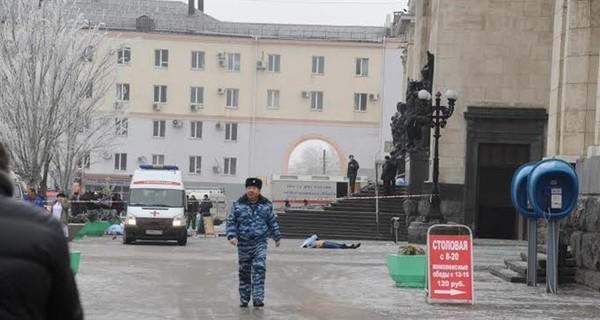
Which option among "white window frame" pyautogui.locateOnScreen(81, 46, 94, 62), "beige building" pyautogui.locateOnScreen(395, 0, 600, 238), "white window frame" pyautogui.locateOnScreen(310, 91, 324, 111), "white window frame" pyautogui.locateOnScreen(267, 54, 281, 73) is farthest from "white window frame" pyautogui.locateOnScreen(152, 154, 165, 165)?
"beige building" pyautogui.locateOnScreen(395, 0, 600, 238)

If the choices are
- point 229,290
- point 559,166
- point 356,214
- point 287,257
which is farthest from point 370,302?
point 356,214

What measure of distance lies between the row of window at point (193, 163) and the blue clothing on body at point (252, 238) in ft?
200

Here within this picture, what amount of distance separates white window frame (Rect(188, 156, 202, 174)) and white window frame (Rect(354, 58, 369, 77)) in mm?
12541

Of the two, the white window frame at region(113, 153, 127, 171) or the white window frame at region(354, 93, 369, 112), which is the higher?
the white window frame at region(354, 93, 369, 112)

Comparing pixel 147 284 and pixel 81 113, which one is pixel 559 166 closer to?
pixel 147 284

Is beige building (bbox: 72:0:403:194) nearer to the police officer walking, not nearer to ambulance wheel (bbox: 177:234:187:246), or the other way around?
ambulance wheel (bbox: 177:234:187:246)

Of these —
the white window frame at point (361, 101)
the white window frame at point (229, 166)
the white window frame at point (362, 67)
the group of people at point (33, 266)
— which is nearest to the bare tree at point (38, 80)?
the white window frame at point (229, 166)

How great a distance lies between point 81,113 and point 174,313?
39487 mm

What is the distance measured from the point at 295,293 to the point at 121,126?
2088 inches

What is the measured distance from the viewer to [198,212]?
160ft

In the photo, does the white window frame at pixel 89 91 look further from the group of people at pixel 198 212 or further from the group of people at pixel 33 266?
the group of people at pixel 33 266

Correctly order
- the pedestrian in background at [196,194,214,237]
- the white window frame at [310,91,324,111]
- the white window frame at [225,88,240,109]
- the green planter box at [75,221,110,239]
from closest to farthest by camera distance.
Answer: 1. the green planter box at [75,221,110,239]
2. the pedestrian in background at [196,194,214,237]
3. the white window frame at [225,88,240,109]
4. the white window frame at [310,91,324,111]

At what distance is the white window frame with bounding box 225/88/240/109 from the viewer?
74625 mm

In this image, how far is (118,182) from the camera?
74500 mm
